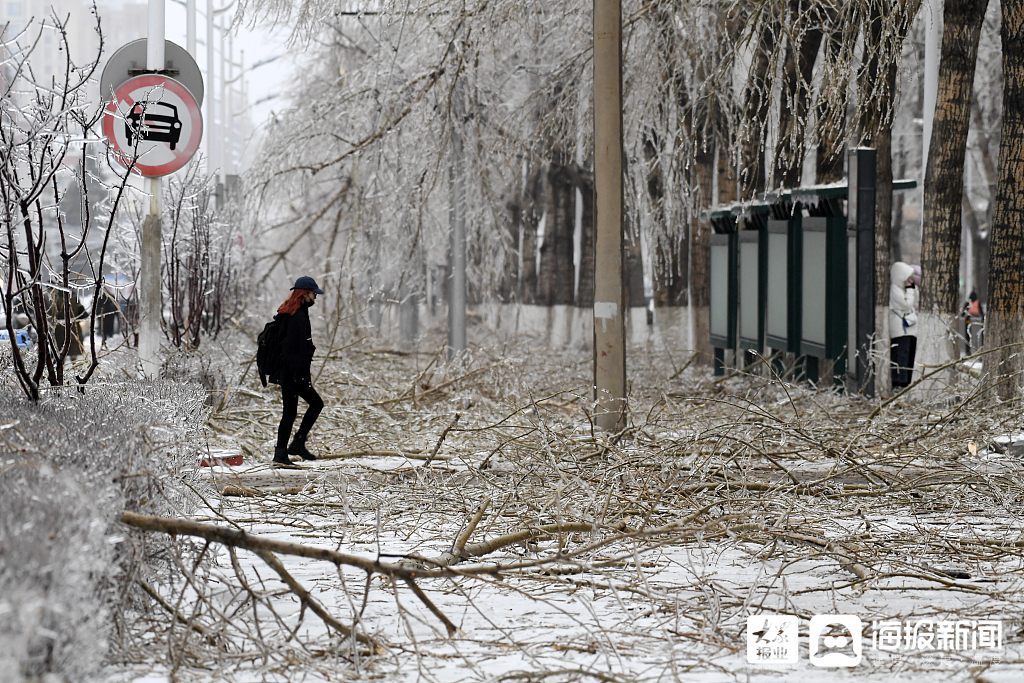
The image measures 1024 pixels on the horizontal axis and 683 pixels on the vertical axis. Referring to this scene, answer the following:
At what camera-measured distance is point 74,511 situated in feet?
10.4

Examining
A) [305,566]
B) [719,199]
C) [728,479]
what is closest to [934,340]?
[719,199]

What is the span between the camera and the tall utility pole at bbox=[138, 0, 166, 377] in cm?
912

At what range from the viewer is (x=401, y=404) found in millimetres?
11781

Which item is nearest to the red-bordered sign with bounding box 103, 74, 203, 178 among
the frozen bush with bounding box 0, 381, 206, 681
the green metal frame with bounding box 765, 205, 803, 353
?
the frozen bush with bounding box 0, 381, 206, 681

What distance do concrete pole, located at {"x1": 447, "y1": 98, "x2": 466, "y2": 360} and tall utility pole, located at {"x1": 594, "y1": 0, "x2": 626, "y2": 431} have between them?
559cm

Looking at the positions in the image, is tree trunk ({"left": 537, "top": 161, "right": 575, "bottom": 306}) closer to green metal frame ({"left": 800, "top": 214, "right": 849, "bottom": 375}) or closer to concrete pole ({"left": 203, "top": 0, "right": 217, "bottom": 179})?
concrete pole ({"left": 203, "top": 0, "right": 217, "bottom": 179})

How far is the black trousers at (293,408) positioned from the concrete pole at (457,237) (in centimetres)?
536

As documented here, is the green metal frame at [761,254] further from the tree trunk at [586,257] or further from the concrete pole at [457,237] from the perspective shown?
the tree trunk at [586,257]

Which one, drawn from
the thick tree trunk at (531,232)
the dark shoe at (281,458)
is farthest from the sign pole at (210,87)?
the dark shoe at (281,458)

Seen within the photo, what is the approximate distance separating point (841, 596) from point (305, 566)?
2.30m

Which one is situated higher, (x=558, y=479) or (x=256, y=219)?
(x=256, y=219)

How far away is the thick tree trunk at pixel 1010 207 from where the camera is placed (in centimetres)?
1009

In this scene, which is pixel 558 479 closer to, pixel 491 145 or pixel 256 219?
pixel 491 145

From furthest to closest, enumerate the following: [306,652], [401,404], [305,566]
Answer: [401,404] → [305,566] → [306,652]
